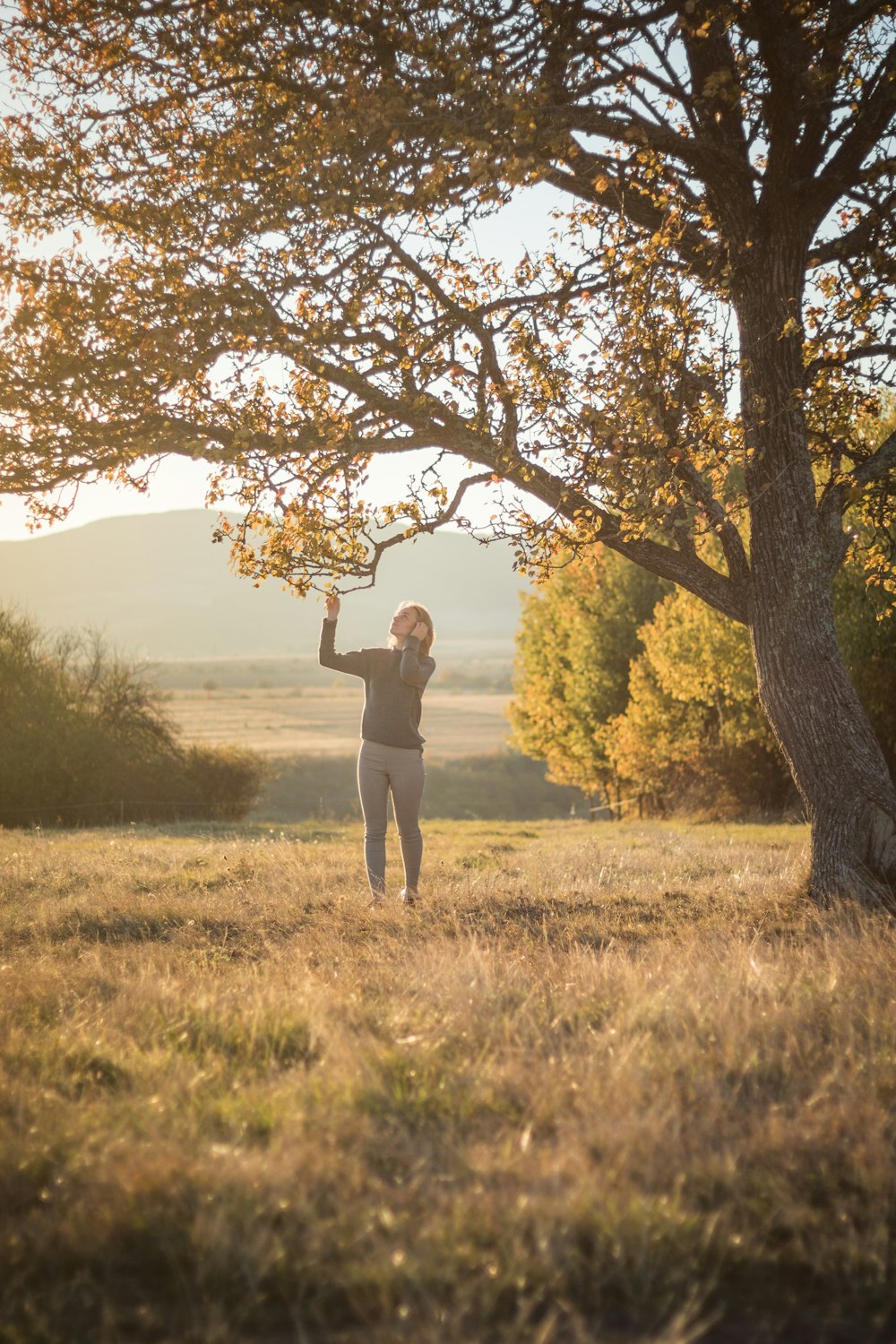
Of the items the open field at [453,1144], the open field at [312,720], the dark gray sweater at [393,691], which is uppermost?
the dark gray sweater at [393,691]

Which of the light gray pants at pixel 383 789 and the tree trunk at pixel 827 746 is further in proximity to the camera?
the light gray pants at pixel 383 789

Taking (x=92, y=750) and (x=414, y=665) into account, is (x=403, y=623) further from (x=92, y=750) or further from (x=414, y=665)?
(x=92, y=750)

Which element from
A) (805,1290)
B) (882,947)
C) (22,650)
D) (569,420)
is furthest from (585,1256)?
(22,650)

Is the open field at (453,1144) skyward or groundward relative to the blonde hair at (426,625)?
groundward

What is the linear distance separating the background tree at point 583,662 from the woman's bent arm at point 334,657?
87.0ft

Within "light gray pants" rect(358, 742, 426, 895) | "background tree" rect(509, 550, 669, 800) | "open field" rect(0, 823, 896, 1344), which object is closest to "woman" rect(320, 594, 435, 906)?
"light gray pants" rect(358, 742, 426, 895)

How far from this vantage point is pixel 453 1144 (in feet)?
11.4

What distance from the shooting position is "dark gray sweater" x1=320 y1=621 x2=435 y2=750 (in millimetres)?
8344

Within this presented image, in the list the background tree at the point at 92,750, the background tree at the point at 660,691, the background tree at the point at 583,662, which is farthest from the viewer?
the background tree at the point at 583,662

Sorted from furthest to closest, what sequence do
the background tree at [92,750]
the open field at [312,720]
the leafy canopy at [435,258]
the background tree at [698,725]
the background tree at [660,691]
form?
the open field at [312,720], the background tree at [92,750], the background tree at [698,725], the background tree at [660,691], the leafy canopy at [435,258]

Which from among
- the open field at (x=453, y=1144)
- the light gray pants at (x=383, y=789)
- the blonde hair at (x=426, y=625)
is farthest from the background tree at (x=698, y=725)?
the open field at (x=453, y=1144)

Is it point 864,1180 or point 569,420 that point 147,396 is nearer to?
point 569,420

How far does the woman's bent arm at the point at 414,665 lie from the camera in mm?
8250

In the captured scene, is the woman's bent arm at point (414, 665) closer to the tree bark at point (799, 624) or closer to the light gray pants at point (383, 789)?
the light gray pants at point (383, 789)
